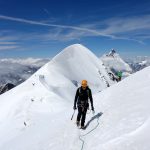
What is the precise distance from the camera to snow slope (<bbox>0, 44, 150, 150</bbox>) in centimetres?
1377

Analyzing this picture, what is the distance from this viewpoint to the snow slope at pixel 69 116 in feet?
45.2

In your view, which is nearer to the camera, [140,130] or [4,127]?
[140,130]

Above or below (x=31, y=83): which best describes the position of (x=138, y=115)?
below

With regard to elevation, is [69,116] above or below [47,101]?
below

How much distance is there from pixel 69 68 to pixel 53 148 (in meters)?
61.3

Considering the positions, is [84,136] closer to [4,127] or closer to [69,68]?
[4,127]

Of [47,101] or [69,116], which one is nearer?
[69,116]

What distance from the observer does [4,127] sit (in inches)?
1417

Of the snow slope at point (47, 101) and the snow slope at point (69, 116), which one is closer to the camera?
the snow slope at point (69, 116)

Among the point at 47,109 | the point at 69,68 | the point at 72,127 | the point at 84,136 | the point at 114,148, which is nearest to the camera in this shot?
the point at 114,148

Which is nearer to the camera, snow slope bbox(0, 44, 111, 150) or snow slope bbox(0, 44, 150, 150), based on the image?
snow slope bbox(0, 44, 150, 150)

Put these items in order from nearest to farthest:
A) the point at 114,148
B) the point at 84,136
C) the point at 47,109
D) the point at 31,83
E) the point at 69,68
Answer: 1. the point at 114,148
2. the point at 84,136
3. the point at 47,109
4. the point at 31,83
5. the point at 69,68

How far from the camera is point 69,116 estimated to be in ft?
83.0

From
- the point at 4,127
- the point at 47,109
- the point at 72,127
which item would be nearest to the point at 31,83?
the point at 47,109
